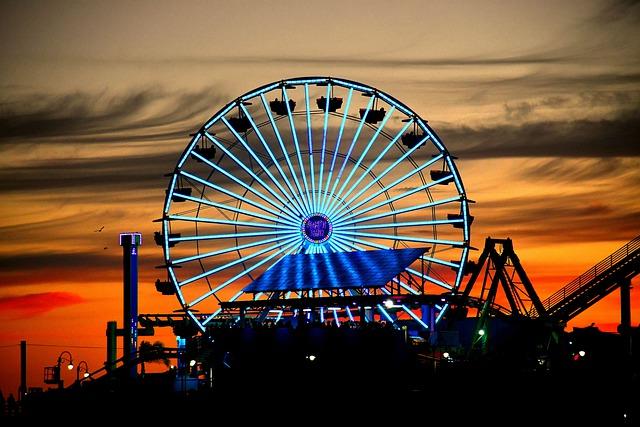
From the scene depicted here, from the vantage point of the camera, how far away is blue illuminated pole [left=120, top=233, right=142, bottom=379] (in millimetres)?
103581

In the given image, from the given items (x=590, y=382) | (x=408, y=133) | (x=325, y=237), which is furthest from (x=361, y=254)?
(x=590, y=382)

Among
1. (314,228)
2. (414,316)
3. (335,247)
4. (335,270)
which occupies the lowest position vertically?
(414,316)

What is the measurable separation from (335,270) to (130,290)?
1807 centimetres

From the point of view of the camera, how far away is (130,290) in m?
104

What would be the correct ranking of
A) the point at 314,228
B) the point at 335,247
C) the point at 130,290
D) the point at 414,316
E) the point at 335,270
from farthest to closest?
the point at 130,290
the point at 414,316
the point at 335,247
the point at 314,228
the point at 335,270

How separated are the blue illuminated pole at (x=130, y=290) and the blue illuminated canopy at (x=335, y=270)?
12506 millimetres

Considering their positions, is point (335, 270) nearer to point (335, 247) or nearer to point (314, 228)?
point (335, 247)

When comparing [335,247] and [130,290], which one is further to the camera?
[130,290]

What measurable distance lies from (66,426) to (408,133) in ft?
91.4

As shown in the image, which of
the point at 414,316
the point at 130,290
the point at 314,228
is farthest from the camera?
the point at 130,290

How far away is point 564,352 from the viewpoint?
8875 centimetres

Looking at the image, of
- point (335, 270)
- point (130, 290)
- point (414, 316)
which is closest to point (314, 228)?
point (335, 270)

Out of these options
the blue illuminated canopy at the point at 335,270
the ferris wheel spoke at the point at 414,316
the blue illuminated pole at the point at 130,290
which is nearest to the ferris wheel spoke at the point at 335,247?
the blue illuminated canopy at the point at 335,270

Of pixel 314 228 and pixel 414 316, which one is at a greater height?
pixel 314 228
